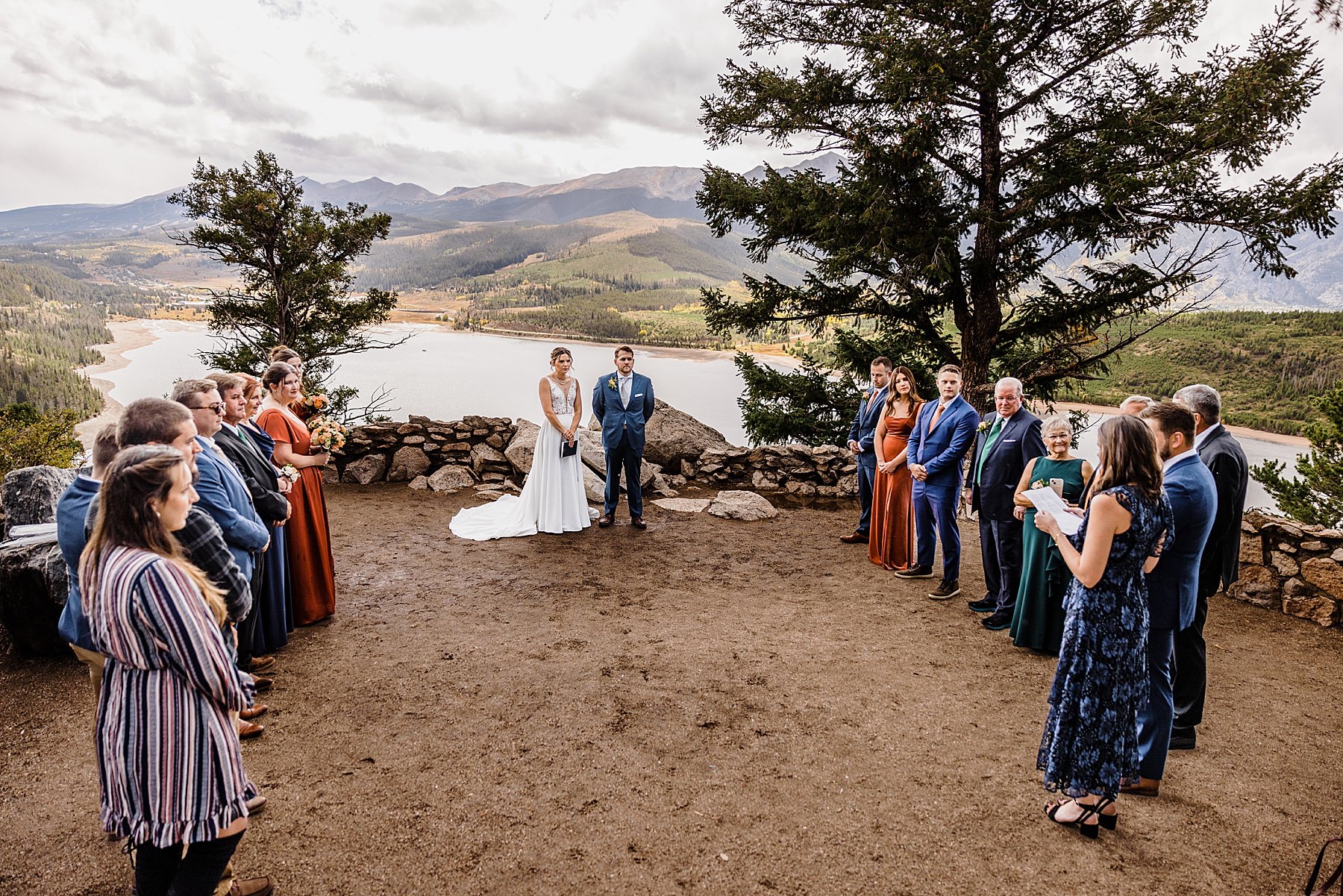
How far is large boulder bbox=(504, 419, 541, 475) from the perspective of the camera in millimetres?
9304

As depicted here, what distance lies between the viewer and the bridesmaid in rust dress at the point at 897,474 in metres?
6.29

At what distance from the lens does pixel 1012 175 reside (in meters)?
9.98

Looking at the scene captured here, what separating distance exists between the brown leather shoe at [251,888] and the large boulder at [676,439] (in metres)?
7.73

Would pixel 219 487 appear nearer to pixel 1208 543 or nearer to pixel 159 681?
pixel 159 681

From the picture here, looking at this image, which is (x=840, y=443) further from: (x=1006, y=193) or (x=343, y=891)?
(x=343, y=891)

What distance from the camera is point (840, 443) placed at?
11.6 m

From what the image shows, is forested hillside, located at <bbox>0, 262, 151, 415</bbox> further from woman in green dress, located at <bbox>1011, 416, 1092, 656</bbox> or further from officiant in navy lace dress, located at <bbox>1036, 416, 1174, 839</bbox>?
officiant in navy lace dress, located at <bbox>1036, 416, 1174, 839</bbox>

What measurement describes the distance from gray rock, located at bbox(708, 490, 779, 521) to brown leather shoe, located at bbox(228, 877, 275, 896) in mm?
6335

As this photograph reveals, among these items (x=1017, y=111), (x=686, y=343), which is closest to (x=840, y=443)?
(x=686, y=343)

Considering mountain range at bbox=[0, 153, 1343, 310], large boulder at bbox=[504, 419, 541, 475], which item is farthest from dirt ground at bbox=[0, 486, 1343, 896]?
mountain range at bbox=[0, 153, 1343, 310]

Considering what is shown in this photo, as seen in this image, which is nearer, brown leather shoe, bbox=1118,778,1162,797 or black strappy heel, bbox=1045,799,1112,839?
black strappy heel, bbox=1045,799,1112,839

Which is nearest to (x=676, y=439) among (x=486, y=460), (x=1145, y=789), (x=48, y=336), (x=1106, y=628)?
(x=486, y=460)

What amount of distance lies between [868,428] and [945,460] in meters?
1.62

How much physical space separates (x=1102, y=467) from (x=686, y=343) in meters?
12.4
